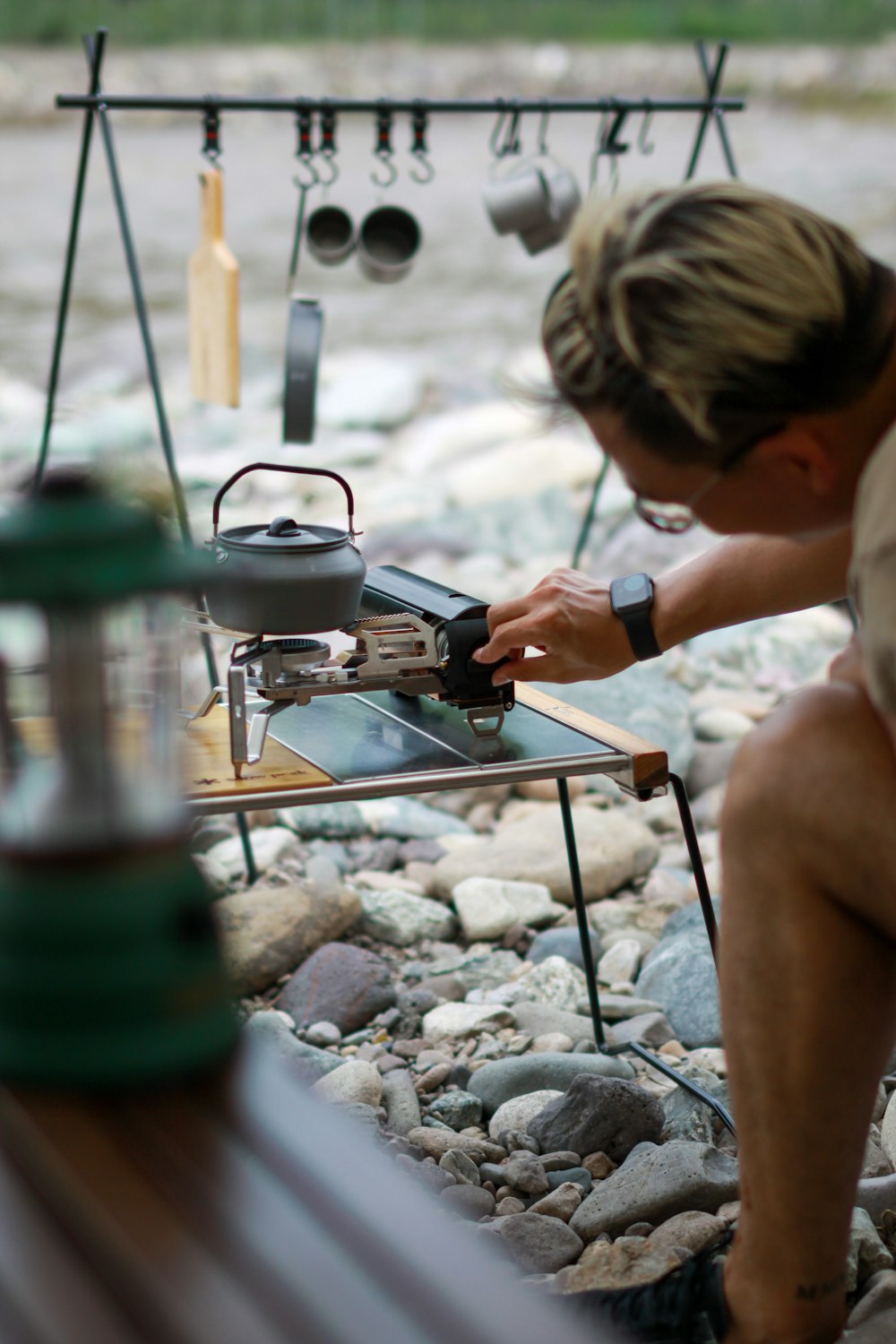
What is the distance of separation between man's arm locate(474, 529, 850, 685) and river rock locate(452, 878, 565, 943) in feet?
3.08

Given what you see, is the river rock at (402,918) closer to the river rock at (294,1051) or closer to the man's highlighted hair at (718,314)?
the river rock at (294,1051)

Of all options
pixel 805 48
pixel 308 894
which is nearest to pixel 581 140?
pixel 805 48

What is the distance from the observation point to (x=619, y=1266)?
1533mm

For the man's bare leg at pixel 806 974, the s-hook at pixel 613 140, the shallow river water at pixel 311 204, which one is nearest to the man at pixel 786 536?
the man's bare leg at pixel 806 974

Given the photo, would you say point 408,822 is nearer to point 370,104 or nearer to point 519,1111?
point 519,1111

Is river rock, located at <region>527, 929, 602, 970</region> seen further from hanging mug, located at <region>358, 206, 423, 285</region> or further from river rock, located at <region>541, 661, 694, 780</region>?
hanging mug, located at <region>358, 206, 423, 285</region>

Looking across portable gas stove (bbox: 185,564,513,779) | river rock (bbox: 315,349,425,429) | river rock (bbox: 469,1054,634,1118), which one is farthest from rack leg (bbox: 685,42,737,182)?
river rock (bbox: 315,349,425,429)

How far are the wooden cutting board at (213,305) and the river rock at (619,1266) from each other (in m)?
1.59

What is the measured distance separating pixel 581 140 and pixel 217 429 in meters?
7.04

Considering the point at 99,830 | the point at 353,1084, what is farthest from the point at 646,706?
the point at 99,830

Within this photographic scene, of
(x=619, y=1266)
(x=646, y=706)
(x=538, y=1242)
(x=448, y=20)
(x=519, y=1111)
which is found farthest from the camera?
(x=448, y=20)

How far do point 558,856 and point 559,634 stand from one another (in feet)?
3.79

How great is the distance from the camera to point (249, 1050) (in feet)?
2.81

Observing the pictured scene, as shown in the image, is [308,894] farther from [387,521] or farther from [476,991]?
[387,521]
